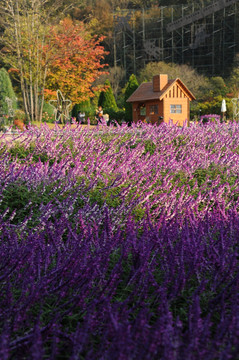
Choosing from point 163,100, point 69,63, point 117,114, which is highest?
point 69,63

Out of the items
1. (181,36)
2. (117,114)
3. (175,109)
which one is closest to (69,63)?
(175,109)

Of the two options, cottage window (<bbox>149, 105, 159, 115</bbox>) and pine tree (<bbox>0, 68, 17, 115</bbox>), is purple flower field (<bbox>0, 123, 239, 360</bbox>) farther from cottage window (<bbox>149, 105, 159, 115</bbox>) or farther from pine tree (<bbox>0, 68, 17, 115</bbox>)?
pine tree (<bbox>0, 68, 17, 115</bbox>)

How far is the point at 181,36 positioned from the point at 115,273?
5069 cm

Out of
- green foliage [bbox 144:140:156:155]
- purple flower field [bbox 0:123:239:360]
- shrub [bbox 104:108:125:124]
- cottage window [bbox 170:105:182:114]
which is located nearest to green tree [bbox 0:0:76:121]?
cottage window [bbox 170:105:182:114]

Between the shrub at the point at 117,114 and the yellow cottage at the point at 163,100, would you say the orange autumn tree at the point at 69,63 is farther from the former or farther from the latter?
the shrub at the point at 117,114

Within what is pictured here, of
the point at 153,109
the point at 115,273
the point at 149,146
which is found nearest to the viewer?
the point at 115,273

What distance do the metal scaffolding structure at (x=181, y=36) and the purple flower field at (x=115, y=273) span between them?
4326 centimetres

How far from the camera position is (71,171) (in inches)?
190

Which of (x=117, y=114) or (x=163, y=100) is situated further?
(x=117, y=114)

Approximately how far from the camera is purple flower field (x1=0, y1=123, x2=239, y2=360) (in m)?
1.45

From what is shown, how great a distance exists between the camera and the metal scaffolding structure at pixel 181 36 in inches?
1828

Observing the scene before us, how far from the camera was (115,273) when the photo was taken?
194 cm

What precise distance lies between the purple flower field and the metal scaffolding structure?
142 ft

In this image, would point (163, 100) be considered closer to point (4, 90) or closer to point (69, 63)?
point (69, 63)
